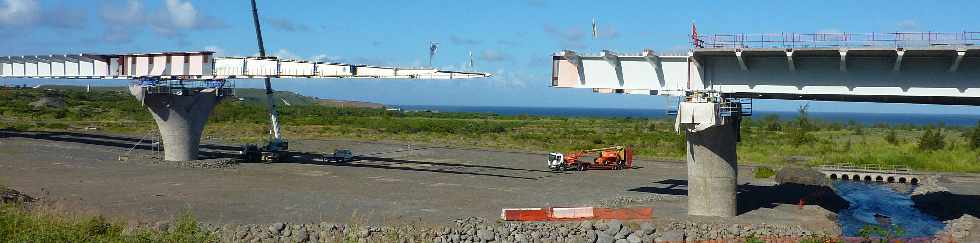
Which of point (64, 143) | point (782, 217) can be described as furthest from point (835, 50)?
point (64, 143)

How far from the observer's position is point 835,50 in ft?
84.6

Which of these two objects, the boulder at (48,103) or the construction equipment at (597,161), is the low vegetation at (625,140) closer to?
the boulder at (48,103)

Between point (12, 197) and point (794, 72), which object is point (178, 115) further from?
point (794, 72)

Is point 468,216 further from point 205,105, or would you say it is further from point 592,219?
point 205,105

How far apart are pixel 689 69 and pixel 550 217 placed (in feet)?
24.0

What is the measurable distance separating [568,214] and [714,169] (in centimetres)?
554

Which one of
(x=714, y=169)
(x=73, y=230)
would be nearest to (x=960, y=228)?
(x=714, y=169)

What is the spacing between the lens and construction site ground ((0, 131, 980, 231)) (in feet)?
97.7

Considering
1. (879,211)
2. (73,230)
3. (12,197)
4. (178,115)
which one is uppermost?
(178,115)

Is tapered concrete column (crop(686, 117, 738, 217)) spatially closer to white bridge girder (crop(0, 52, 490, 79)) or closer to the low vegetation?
white bridge girder (crop(0, 52, 490, 79))

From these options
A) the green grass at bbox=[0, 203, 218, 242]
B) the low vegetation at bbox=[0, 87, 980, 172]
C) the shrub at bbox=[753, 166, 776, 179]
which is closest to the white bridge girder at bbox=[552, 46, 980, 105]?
the low vegetation at bbox=[0, 87, 980, 172]

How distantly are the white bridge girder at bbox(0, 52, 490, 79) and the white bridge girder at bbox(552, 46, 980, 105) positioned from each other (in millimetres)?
7980

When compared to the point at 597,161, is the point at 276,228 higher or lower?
lower

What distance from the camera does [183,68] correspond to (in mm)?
47625
